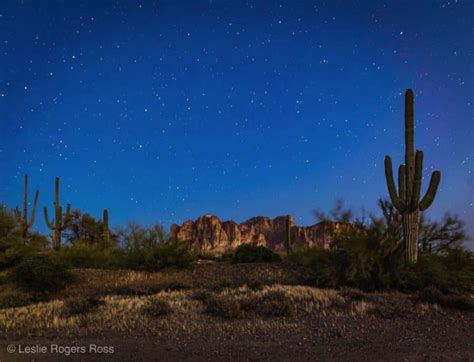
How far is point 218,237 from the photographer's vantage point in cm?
7831

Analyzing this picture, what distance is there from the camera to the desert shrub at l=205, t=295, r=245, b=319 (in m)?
9.37

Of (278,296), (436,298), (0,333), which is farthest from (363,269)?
(0,333)

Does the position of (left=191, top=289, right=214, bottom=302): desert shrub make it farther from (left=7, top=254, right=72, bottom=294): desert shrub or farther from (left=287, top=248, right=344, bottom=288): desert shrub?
(left=7, top=254, right=72, bottom=294): desert shrub

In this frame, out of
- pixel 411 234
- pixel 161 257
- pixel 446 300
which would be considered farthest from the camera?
pixel 161 257

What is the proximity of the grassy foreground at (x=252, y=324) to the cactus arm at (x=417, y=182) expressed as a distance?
4.10 m

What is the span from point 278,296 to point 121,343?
14.4 ft

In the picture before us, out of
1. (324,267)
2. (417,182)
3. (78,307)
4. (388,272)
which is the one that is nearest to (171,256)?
(324,267)

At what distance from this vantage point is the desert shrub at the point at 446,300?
33.9 ft

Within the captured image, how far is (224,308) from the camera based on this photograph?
31.4ft

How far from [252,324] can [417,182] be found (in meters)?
8.34

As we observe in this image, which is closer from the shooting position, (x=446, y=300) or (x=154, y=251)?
(x=446, y=300)

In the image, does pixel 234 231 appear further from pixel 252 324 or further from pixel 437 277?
pixel 252 324

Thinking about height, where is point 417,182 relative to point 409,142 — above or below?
below

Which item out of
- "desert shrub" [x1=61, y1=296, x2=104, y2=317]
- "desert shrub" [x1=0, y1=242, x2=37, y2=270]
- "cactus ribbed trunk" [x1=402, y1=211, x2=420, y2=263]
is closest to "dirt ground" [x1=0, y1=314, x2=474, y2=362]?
"desert shrub" [x1=61, y1=296, x2=104, y2=317]
